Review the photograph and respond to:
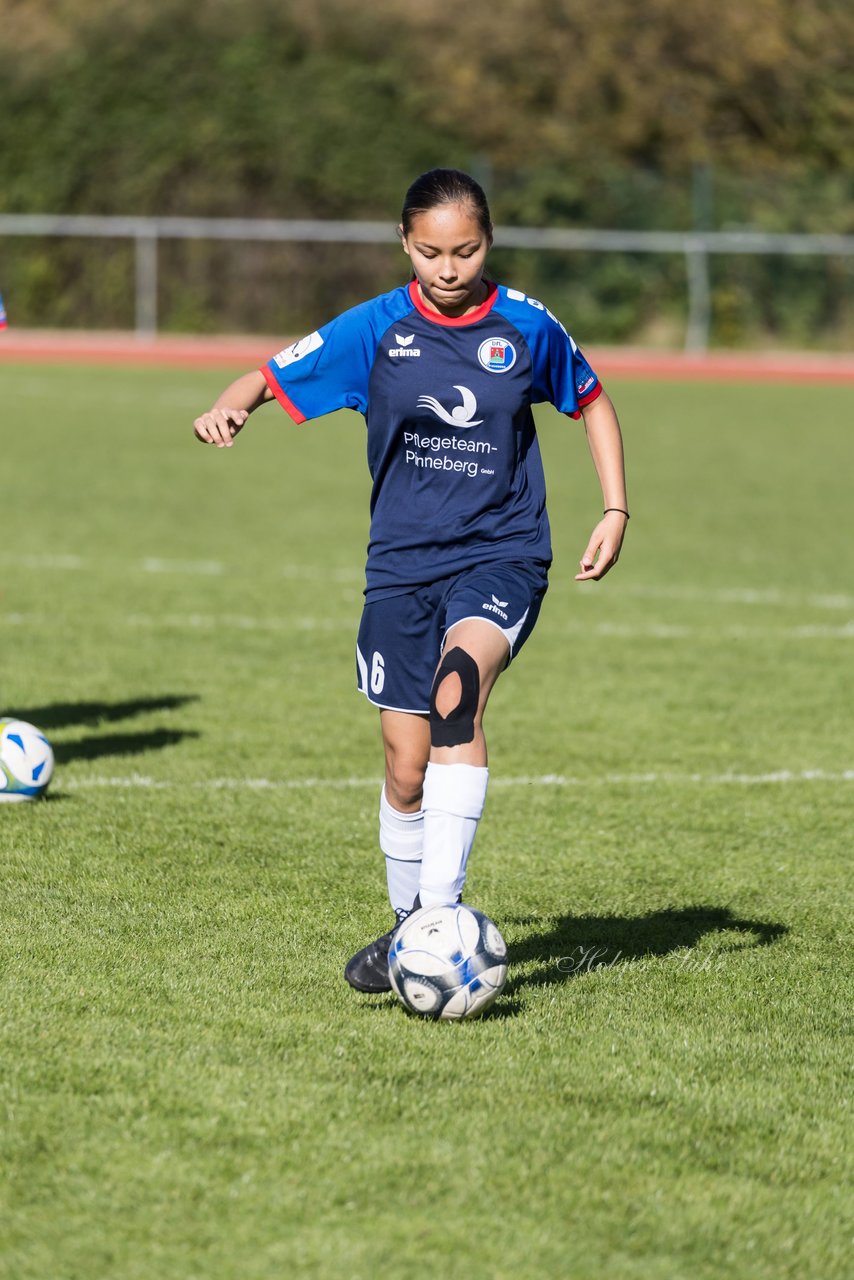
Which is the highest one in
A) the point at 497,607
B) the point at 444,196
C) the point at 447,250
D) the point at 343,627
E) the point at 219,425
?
the point at 444,196

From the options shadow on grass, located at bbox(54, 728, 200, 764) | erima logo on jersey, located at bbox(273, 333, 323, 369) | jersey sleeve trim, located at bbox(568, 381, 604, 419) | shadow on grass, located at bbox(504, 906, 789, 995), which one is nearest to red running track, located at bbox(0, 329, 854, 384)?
shadow on grass, located at bbox(54, 728, 200, 764)

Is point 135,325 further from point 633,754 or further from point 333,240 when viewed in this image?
point 633,754

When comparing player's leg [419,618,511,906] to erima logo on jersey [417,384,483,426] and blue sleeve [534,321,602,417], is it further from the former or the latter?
blue sleeve [534,321,602,417]

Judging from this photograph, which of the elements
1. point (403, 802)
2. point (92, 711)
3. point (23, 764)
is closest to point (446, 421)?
point (403, 802)

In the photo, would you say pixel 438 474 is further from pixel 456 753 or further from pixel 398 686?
pixel 456 753

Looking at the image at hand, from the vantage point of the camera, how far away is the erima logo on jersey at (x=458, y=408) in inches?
176

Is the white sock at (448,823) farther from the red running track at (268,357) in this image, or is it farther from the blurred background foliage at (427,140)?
the blurred background foliage at (427,140)

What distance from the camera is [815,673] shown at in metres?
9.11

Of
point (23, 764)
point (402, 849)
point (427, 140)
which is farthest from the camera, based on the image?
point (427, 140)

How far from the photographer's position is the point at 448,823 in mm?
4305

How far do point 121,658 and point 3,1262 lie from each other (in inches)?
241

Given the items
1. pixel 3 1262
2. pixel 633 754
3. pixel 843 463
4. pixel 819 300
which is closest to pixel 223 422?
pixel 3 1262

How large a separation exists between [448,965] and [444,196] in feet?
5.84

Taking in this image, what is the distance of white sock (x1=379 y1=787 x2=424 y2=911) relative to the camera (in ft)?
15.3
